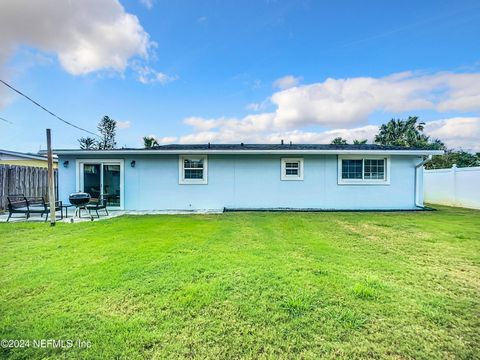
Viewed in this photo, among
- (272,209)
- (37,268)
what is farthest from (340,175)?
(37,268)

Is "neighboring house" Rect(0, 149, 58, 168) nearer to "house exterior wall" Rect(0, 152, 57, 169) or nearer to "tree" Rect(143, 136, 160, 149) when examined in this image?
"house exterior wall" Rect(0, 152, 57, 169)

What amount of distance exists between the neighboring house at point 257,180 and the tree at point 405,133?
717 inches

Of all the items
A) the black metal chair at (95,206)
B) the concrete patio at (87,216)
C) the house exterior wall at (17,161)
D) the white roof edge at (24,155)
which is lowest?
the concrete patio at (87,216)

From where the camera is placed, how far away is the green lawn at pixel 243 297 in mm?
2223

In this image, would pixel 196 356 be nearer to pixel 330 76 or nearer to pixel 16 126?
pixel 330 76

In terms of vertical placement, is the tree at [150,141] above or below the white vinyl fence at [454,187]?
above

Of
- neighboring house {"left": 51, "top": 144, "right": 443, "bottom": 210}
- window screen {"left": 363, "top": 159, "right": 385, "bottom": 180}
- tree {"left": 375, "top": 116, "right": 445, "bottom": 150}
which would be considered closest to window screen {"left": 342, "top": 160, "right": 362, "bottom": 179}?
neighboring house {"left": 51, "top": 144, "right": 443, "bottom": 210}

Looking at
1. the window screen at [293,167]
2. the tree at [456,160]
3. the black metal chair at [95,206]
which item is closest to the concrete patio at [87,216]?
the black metal chair at [95,206]

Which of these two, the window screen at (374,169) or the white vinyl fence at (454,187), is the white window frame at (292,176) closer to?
the window screen at (374,169)

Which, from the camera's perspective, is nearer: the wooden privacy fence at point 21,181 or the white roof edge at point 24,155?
the wooden privacy fence at point 21,181

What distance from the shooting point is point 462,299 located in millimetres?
3039

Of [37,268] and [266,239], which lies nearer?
[37,268]

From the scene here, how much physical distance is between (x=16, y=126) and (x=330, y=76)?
1948cm

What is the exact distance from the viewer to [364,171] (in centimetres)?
1150
